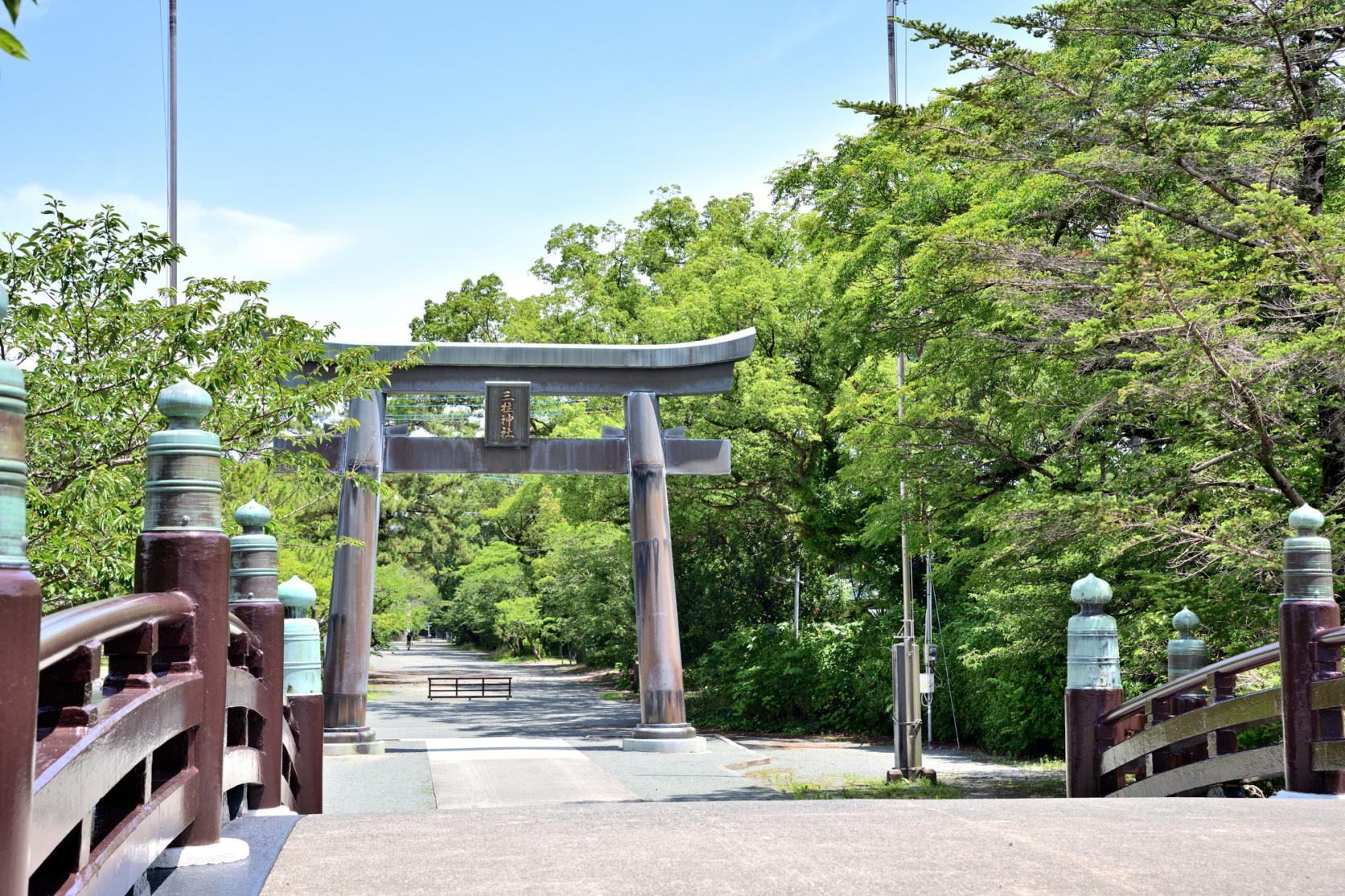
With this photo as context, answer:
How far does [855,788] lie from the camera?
16031 mm

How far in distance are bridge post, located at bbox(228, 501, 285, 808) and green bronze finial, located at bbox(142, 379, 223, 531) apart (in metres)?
2.08

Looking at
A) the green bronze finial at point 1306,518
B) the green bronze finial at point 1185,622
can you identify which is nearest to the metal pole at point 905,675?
the green bronze finial at point 1185,622

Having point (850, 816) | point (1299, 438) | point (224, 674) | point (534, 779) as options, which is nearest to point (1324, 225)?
point (1299, 438)

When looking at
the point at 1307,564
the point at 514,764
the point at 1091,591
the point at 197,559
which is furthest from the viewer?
the point at 514,764

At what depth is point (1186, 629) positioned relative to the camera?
1069 centimetres

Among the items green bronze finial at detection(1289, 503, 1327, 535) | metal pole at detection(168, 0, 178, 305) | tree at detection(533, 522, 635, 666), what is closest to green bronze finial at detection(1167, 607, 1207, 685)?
green bronze finial at detection(1289, 503, 1327, 535)

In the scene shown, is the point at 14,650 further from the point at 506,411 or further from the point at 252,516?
the point at 506,411

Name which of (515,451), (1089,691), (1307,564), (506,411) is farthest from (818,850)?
(515,451)

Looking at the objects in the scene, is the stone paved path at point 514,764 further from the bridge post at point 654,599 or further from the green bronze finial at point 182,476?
the green bronze finial at point 182,476

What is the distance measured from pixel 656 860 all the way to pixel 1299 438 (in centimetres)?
876

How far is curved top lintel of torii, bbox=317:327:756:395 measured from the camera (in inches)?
794

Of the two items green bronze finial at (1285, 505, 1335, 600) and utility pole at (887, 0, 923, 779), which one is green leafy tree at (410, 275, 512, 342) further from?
green bronze finial at (1285, 505, 1335, 600)

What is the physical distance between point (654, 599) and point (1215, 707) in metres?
11.4

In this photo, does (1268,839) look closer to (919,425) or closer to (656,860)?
(656,860)
